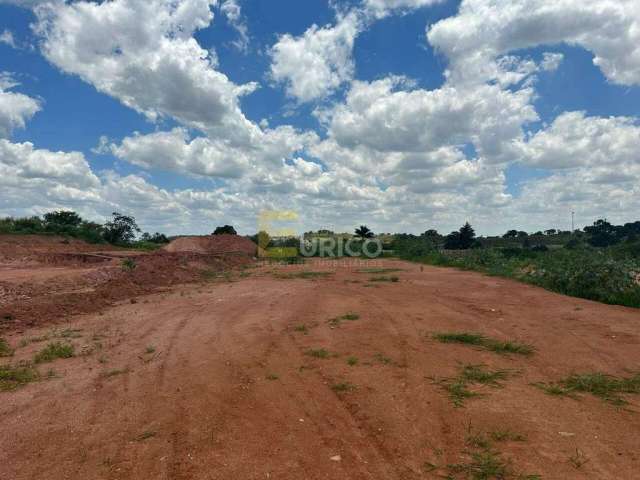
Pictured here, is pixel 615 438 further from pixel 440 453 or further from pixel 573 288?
pixel 573 288

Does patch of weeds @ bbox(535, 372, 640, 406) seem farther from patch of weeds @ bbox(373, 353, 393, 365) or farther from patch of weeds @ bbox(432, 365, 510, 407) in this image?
patch of weeds @ bbox(373, 353, 393, 365)

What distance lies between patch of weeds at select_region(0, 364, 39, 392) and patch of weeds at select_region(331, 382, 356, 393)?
351 cm

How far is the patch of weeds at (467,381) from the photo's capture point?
13.2 ft

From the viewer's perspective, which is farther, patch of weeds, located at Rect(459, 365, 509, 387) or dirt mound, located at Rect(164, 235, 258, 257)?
dirt mound, located at Rect(164, 235, 258, 257)

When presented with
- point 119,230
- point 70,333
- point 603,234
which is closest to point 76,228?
point 119,230

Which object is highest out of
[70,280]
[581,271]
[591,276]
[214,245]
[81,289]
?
[214,245]

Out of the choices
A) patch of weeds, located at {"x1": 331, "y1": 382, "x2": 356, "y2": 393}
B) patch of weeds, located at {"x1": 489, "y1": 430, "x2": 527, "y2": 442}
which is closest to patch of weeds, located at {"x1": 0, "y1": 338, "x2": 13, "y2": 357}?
patch of weeds, located at {"x1": 331, "y1": 382, "x2": 356, "y2": 393}

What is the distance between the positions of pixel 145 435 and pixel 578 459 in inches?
129

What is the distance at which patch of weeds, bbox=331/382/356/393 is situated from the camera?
4.20 m

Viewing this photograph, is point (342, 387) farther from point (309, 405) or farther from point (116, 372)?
point (116, 372)

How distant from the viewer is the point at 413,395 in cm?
406

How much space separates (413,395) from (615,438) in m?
1.62

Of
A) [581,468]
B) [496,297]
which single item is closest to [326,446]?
[581,468]

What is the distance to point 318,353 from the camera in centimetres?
546
